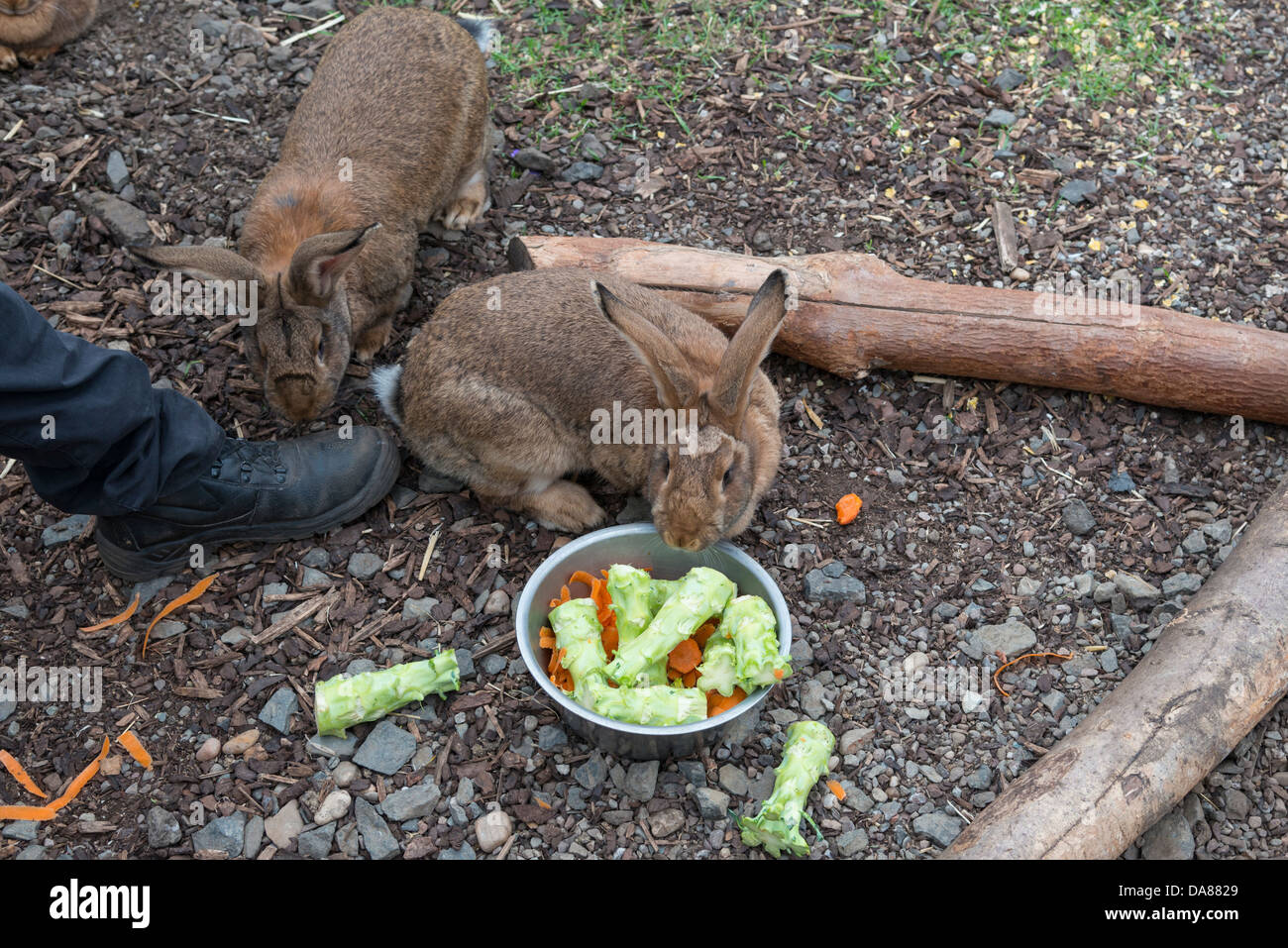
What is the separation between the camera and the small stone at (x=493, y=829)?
3.69 metres

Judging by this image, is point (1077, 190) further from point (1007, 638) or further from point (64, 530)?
point (64, 530)

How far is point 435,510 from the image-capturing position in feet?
15.5

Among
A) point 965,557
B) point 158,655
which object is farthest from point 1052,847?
point 158,655

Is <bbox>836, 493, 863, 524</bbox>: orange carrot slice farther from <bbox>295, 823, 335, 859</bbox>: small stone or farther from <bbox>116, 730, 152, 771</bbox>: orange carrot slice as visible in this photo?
<bbox>116, 730, 152, 771</bbox>: orange carrot slice

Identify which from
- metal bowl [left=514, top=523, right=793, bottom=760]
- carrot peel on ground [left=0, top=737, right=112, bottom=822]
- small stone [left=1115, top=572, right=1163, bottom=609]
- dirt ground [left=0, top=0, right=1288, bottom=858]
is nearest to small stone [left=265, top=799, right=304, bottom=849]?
dirt ground [left=0, top=0, right=1288, bottom=858]

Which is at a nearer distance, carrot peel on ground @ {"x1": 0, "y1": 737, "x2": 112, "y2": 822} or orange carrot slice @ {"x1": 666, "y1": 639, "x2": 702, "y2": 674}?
carrot peel on ground @ {"x1": 0, "y1": 737, "x2": 112, "y2": 822}

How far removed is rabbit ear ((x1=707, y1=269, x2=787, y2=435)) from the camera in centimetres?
375

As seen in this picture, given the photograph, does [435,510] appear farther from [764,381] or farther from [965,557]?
[965,557]

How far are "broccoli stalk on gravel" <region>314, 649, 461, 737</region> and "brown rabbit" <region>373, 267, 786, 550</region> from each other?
35.0 inches

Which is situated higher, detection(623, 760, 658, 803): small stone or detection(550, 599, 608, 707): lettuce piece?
detection(550, 599, 608, 707): lettuce piece

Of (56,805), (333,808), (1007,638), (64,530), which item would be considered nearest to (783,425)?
(1007,638)

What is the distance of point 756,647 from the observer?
360cm

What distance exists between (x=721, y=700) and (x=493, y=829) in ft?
2.91

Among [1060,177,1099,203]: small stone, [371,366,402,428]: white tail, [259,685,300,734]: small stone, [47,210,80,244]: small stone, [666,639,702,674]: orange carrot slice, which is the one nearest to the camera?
[666,639,702,674]: orange carrot slice
